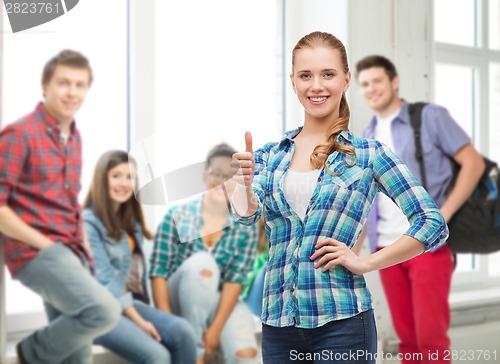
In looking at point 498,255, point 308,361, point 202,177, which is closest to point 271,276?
point 308,361

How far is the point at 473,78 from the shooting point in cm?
362

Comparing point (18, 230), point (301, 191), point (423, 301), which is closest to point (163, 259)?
point (18, 230)

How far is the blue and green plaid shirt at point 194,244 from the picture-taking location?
2.40 metres

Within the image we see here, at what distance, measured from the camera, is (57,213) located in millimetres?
2176

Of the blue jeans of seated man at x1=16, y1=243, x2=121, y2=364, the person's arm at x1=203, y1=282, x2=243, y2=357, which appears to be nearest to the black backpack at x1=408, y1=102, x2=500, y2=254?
the person's arm at x1=203, y1=282, x2=243, y2=357

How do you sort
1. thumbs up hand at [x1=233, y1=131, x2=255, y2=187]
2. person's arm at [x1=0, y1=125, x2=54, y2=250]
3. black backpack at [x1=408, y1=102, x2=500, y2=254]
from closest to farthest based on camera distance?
thumbs up hand at [x1=233, y1=131, x2=255, y2=187] < person's arm at [x1=0, y1=125, x2=54, y2=250] < black backpack at [x1=408, y1=102, x2=500, y2=254]

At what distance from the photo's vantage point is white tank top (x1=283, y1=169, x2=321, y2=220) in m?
1.16

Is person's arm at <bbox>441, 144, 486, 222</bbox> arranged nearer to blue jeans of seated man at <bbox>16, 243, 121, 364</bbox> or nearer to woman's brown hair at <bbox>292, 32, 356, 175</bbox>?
blue jeans of seated man at <bbox>16, 243, 121, 364</bbox>

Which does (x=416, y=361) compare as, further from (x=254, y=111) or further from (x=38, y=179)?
(x=38, y=179)

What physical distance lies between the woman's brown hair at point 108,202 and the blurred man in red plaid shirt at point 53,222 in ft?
0.28

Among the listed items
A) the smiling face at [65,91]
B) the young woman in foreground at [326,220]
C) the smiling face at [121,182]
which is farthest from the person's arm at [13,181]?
the young woman in foreground at [326,220]

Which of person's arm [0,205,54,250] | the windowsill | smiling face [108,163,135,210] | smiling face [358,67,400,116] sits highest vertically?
smiling face [358,67,400,116]

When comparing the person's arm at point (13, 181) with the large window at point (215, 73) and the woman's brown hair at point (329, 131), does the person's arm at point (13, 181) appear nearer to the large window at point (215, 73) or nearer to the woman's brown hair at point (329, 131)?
the large window at point (215, 73)

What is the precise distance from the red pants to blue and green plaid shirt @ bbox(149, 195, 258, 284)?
54cm
